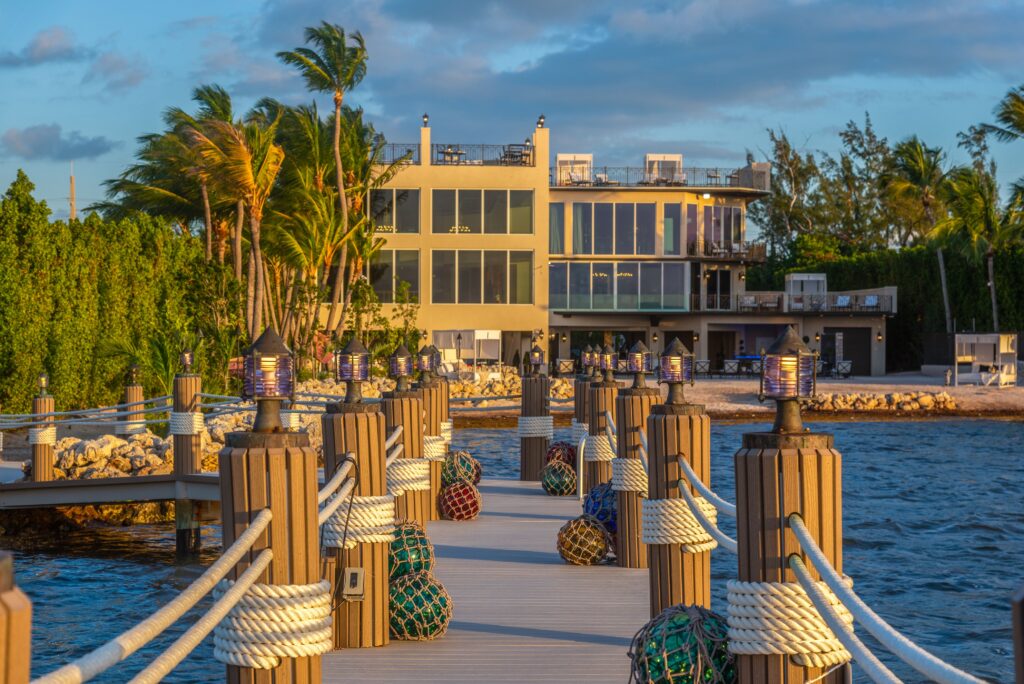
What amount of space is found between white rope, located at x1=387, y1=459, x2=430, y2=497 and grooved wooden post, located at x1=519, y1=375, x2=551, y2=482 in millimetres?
5872

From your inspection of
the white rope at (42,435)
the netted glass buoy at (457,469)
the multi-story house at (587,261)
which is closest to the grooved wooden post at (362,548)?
the netted glass buoy at (457,469)

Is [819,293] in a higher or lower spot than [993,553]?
higher

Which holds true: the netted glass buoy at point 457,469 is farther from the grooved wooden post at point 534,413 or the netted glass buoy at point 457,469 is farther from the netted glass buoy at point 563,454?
the grooved wooden post at point 534,413

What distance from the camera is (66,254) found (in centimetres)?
2242

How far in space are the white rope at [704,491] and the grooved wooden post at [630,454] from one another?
231 centimetres

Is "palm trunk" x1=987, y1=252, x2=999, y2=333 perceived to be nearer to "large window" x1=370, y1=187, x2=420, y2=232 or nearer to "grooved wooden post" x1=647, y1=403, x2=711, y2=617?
"large window" x1=370, y1=187, x2=420, y2=232

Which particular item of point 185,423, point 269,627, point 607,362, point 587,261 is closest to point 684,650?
point 269,627

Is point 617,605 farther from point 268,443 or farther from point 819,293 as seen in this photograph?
point 819,293

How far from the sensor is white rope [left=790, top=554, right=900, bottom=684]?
3211mm

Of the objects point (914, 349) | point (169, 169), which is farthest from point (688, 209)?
point (169, 169)

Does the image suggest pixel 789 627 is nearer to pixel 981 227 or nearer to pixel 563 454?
pixel 563 454

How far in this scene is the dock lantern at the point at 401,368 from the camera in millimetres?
9984

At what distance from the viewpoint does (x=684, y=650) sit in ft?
15.5

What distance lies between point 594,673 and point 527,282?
4016cm
